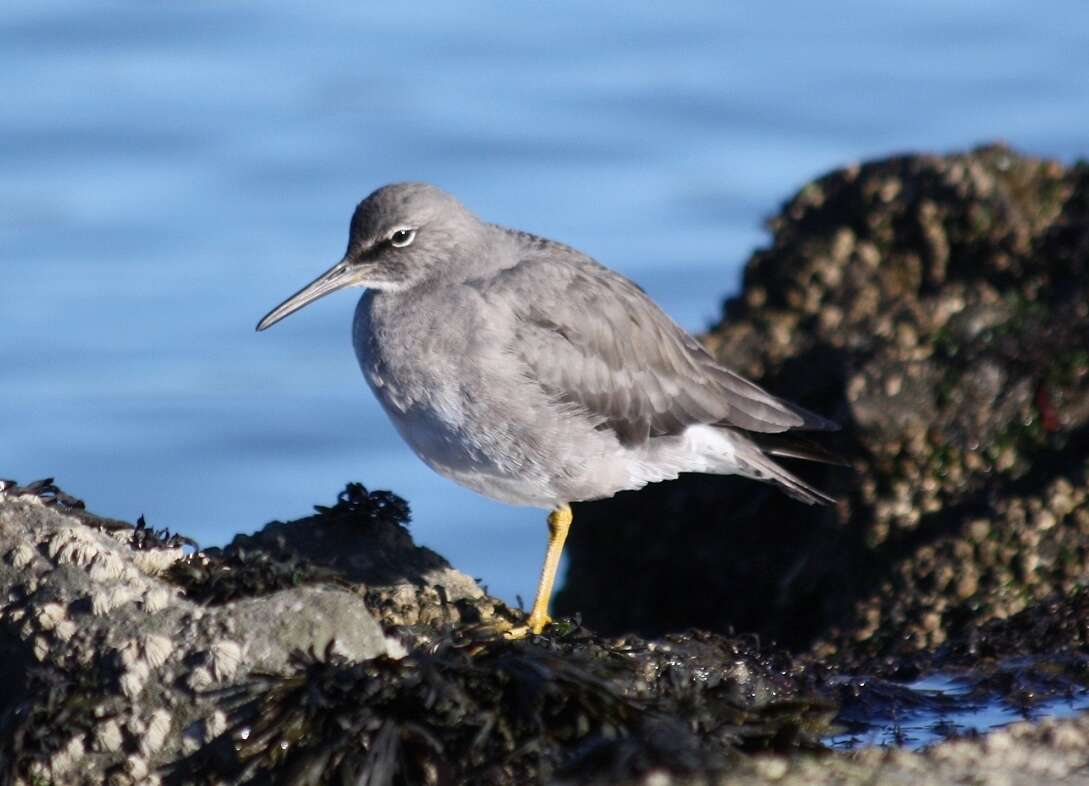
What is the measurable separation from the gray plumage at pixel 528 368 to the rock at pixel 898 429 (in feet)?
1.73

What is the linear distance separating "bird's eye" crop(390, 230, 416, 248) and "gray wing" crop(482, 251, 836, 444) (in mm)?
419

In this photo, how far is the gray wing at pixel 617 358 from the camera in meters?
7.66

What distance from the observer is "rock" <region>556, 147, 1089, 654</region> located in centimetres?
784

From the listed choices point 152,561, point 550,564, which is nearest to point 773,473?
point 550,564

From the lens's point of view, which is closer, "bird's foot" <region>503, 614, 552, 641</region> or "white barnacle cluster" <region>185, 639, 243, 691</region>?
"white barnacle cluster" <region>185, 639, 243, 691</region>

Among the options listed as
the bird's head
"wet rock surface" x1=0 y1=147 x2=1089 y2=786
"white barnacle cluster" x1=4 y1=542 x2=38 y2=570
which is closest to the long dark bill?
the bird's head

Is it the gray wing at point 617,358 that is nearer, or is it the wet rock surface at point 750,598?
the wet rock surface at point 750,598

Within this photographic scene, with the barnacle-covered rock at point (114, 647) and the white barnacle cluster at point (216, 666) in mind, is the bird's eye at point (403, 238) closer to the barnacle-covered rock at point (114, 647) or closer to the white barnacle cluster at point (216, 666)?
the barnacle-covered rock at point (114, 647)

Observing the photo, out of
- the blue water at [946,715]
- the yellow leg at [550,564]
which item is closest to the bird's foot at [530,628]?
the yellow leg at [550,564]

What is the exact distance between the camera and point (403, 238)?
309 inches

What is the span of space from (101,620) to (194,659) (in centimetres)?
36

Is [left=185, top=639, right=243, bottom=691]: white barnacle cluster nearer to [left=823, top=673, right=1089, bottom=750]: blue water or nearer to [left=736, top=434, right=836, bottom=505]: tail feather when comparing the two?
[left=823, top=673, right=1089, bottom=750]: blue water

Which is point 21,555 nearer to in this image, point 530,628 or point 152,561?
point 152,561

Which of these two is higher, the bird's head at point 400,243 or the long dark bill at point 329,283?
the bird's head at point 400,243
